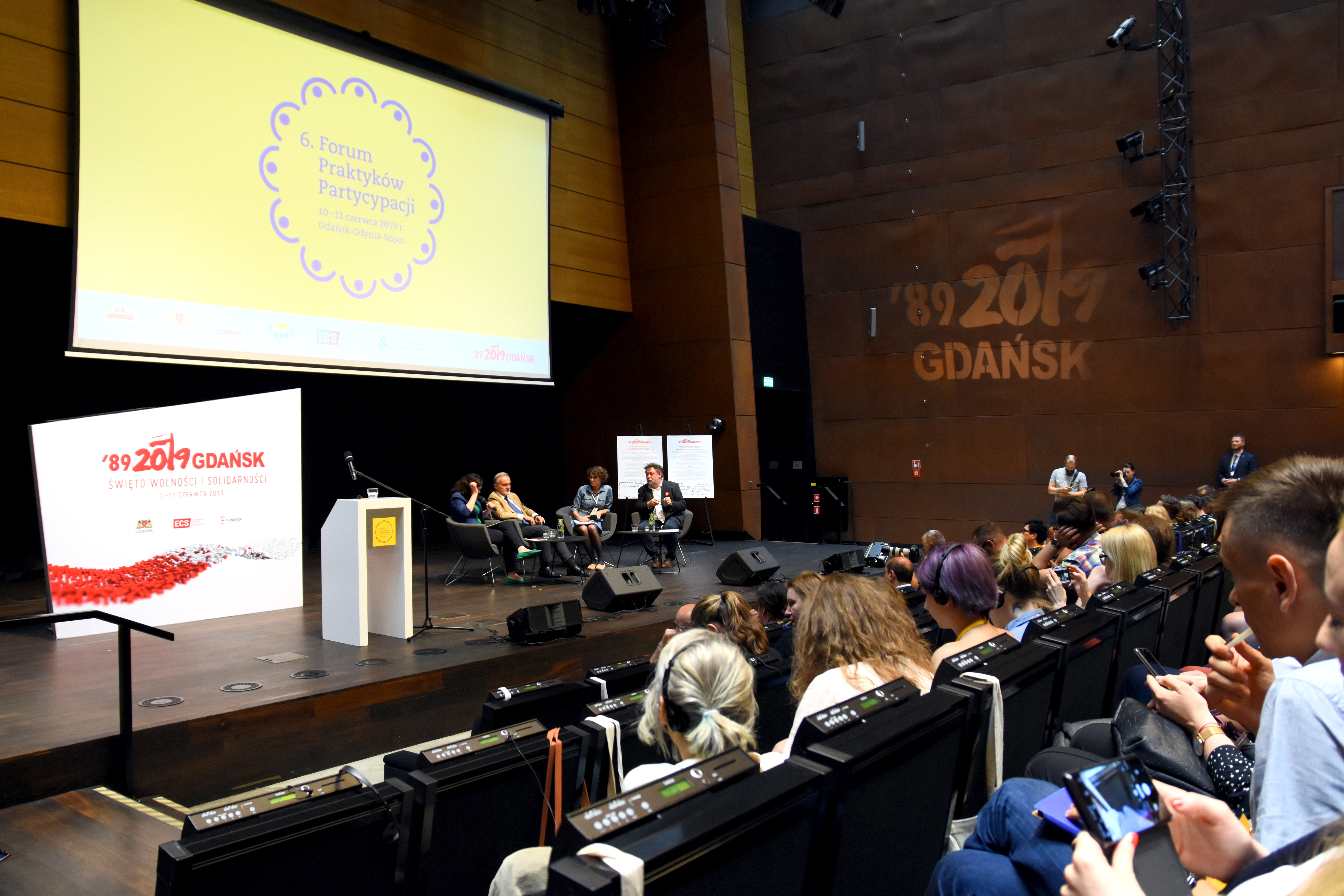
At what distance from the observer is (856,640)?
2207mm

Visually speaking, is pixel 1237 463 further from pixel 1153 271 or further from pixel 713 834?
pixel 713 834

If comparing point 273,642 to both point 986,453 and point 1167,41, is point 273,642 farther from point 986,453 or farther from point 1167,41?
point 1167,41

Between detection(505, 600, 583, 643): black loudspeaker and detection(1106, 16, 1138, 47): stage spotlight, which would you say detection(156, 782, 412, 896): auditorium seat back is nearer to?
detection(505, 600, 583, 643): black loudspeaker

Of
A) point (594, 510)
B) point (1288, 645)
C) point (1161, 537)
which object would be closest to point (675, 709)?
point (1288, 645)

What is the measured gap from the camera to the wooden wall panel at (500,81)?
6.23m

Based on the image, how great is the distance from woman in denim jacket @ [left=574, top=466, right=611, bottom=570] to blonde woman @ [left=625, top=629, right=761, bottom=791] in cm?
648

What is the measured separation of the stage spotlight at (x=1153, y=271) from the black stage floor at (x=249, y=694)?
24.2 ft

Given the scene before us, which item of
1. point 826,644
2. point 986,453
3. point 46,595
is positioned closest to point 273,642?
point 46,595

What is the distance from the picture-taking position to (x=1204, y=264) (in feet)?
33.7

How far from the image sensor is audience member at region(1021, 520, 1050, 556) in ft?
16.3

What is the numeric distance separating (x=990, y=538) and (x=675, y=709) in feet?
11.2

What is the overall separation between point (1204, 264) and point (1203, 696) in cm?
1003

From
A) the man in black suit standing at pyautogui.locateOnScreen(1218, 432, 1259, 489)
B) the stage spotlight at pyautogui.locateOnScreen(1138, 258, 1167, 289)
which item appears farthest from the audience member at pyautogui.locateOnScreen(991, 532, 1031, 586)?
the stage spotlight at pyautogui.locateOnScreen(1138, 258, 1167, 289)

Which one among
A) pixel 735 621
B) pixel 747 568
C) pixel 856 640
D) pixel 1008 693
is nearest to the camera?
pixel 1008 693
